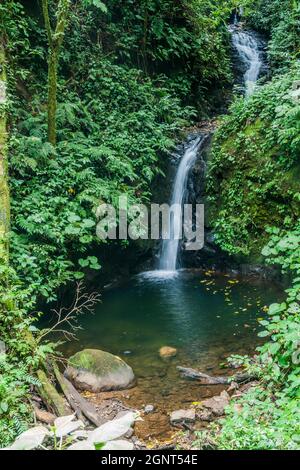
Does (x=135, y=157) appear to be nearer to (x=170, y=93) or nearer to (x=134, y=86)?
(x=134, y=86)

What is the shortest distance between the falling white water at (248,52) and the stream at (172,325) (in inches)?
269

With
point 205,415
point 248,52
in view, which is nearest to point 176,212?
point 205,415

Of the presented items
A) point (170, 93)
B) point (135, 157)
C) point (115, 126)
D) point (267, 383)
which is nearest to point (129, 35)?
point (170, 93)

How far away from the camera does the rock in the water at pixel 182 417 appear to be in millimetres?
4195

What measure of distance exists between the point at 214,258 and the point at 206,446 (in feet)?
22.2

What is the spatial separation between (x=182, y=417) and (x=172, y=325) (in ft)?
9.17

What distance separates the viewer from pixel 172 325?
6996 mm

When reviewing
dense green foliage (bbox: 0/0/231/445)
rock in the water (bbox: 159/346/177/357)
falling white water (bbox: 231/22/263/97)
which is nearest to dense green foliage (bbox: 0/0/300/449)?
dense green foliage (bbox: 0/0/231/445)

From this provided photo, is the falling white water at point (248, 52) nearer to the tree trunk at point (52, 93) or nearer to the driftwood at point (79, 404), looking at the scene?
the tree trunk at point (52, 93)

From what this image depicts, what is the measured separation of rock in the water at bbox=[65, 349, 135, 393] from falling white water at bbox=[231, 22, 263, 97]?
12983 millimetres

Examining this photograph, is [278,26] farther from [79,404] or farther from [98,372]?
[79,404]

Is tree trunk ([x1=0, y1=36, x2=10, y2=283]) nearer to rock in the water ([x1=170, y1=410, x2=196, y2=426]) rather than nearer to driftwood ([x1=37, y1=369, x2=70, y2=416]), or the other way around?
driftwood ([x1=37, y1=369, x2=70, y2=416])

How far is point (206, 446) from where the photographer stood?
120 inches
